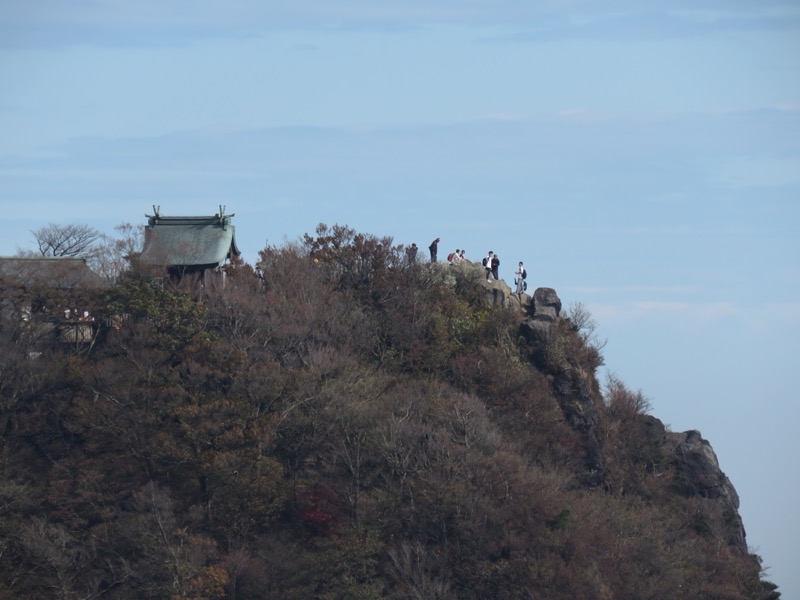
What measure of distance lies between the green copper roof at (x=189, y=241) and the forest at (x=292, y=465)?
8.89ft

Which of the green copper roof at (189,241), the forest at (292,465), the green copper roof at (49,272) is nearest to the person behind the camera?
the forest at (292,465)

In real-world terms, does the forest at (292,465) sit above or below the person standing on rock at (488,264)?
below

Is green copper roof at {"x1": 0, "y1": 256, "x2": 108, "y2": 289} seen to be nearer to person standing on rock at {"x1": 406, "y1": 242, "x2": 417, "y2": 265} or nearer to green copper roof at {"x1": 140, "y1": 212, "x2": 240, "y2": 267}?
green copper roof at {"x1": 140, "y1": 212, "x2": 240, "y2": 267}

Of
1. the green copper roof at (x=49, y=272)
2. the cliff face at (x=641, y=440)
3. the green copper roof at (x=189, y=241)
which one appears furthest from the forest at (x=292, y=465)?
the green copper roof at (x=189, y=241)

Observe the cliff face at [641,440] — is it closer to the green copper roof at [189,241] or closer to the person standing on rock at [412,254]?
the person standing on rock at [412,254]

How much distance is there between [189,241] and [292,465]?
1411cm

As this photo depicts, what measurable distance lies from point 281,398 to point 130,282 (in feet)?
26.5

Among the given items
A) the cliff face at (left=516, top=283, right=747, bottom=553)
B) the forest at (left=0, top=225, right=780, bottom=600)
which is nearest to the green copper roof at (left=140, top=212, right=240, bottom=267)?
the forest at (left=0, top=225, right=780, bottom=600)

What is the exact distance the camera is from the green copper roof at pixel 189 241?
57594mm

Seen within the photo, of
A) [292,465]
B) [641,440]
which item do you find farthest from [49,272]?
[641,440]

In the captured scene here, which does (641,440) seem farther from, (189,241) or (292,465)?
(189,241)

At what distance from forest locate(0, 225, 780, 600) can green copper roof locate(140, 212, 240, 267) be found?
271 centimetres

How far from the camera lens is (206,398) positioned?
156 feet

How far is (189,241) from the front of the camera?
59.0 meters
